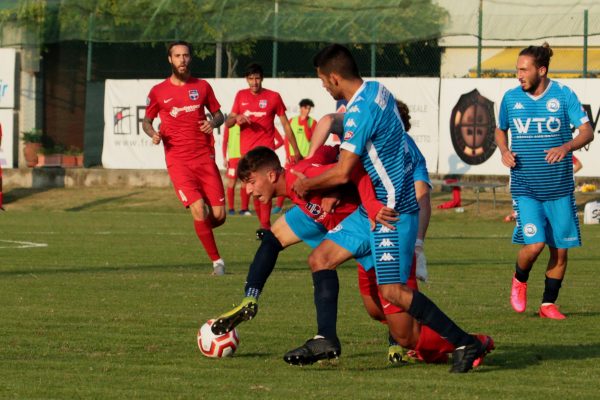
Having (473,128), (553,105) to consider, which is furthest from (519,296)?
(473,128)

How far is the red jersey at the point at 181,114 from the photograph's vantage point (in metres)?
14.9

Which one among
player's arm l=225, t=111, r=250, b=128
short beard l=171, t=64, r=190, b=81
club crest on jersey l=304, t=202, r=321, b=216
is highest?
short beard l=171, t=64, r=190, b=81

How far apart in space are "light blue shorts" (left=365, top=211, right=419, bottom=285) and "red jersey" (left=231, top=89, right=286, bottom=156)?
11399 mm

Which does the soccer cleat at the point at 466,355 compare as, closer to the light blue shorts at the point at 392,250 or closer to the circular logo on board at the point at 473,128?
the light blue shorts at the point at 392,250

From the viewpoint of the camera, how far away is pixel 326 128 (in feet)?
29.6

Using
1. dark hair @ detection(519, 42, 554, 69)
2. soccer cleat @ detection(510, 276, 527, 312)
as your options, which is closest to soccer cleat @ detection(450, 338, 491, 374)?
soccer cleat @ detection(510, 276, 527, 312)

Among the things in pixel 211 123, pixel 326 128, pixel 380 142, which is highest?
pixel 211 123

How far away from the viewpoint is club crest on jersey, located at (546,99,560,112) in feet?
35.7

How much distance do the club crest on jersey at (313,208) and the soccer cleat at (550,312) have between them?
306 centimetres

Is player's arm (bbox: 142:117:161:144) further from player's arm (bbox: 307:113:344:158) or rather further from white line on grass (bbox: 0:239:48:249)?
player's arm (bbox: 307:113:344:158)

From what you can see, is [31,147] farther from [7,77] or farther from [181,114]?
[181,114]

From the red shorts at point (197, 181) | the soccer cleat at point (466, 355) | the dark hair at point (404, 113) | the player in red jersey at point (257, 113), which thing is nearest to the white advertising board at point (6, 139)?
the player in red jersey at point (257, 113)

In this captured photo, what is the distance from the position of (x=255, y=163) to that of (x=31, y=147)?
25.7m

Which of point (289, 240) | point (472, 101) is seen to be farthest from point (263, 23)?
point (289, 240)
